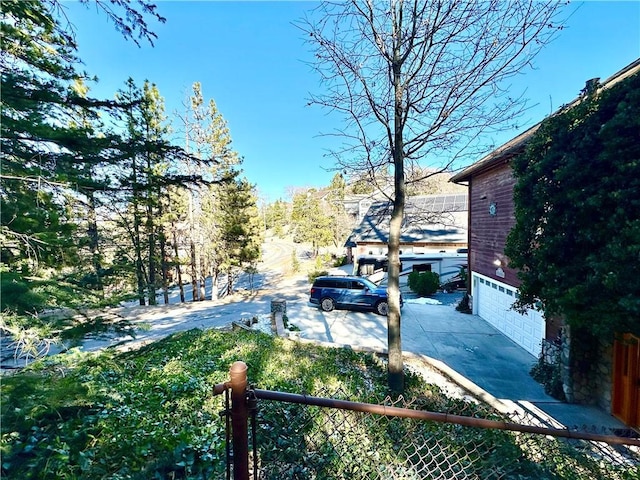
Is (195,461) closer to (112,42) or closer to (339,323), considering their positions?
(112,42)

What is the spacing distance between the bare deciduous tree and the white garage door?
171 inches

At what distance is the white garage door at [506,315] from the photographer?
8297 mm

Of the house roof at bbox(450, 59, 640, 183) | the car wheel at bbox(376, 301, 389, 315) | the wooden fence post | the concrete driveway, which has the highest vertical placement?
the house roof at bbox(450, 59, 640, 183)

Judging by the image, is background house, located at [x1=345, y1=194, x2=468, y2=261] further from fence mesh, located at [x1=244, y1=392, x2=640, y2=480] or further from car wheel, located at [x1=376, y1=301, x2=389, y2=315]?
fence mesh, located at [x1=244, y1=392, x2=640, y2=480]

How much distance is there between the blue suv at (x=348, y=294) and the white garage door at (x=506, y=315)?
377 centimetres

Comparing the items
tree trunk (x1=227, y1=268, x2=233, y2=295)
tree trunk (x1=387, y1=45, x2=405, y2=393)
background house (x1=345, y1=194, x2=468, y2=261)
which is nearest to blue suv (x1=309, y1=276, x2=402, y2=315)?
tree trunk (x1=387, y1=45, x2=405, y2=393)

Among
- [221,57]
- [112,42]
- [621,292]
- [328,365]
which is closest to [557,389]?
[621,292]

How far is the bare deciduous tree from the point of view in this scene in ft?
16.6

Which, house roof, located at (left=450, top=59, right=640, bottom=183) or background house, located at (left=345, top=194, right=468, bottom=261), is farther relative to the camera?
background house, located at (left=345, top=194, right=468, bottom=261)

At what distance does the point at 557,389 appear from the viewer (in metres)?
6.51

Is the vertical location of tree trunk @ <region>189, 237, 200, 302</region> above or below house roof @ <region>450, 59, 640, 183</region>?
below

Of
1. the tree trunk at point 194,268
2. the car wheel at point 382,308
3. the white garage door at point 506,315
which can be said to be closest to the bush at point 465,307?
the white garage door at point 506,315

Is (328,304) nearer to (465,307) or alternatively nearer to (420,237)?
(465,307)

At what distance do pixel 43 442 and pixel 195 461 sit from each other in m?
1.10
